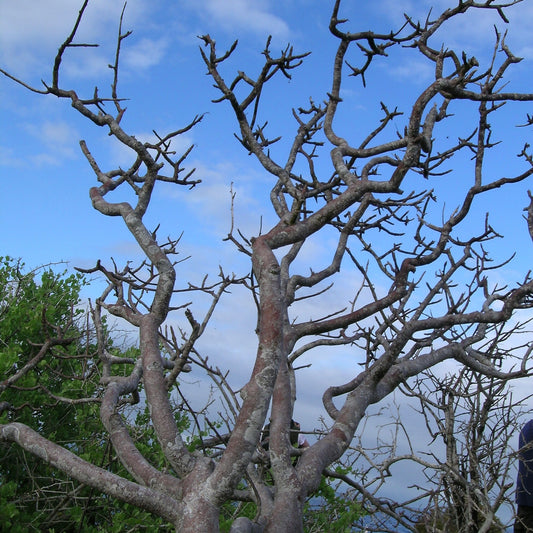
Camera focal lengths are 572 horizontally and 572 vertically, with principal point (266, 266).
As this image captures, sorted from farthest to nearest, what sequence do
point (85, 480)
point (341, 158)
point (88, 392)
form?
1. point (88, 392)
2. point (341, 158)
3. point (85, 480)

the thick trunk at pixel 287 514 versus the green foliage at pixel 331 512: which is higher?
the green foliage at pixel 331 512

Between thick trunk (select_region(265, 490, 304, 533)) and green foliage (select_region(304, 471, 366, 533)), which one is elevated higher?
green foliage (select_region(304, 471, 366, 533))

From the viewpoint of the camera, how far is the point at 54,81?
14.4ft

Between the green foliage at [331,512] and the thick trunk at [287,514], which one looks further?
the green foliage at [331,512]

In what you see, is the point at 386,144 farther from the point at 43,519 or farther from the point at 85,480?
the point at 43,519

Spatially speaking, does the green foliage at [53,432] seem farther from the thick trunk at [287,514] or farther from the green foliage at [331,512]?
the thick trunk at [287,514]

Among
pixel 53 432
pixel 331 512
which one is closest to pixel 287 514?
pixel 331 512

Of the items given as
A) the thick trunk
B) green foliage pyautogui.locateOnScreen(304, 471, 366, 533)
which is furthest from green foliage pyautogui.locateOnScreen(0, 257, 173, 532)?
the thick trunk

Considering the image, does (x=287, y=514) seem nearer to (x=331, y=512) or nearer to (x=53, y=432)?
(x=331, y=512)

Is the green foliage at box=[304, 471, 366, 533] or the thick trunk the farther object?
the green foliage at box=[304, 471, 366, 533]

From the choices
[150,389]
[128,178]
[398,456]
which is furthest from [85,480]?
[398,456]

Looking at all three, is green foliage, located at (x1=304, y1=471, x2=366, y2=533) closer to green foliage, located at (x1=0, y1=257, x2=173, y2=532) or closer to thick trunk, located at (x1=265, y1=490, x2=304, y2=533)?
green foliage, located at (x1=0, y1=257, x2=173, y2=532)

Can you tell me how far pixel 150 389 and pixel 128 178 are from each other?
1.93m

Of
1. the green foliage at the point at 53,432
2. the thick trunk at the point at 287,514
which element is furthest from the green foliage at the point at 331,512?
the thick trunk at the point at 287,514
